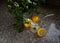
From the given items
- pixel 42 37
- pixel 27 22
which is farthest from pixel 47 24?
pixel 27 22

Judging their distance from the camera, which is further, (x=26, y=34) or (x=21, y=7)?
Result: (x=26, y=34)

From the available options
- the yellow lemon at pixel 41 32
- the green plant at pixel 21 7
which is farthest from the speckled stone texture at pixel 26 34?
the green plant at pixel 21 7

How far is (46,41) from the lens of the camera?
Answer: 3.58 feet

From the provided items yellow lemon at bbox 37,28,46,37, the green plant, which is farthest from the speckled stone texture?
the green plant

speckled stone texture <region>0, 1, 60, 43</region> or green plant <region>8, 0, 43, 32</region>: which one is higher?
green plant <region>8, 0, 43, 32</region>

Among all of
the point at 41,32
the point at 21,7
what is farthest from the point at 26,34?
the point at 21,7

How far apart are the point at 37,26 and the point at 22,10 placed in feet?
0.63

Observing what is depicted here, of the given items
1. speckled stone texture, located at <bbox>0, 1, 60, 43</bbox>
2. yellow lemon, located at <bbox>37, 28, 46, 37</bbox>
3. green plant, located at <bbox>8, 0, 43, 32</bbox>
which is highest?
green plant, located at <bbox>8, 0, 43, 32</bbox>

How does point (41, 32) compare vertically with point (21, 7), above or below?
below

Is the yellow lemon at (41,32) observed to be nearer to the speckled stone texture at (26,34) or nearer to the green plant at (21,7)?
the speckled stone texture at (26,34)

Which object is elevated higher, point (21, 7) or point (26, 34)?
point (21, 7)

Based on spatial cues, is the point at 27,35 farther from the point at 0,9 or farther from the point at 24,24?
the point at 0,9

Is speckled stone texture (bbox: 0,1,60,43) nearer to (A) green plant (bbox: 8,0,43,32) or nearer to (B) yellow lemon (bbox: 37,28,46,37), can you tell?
(B) yellow lemon (bbox: 37,28,46,37)

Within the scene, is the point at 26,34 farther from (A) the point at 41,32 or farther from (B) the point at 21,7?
(B) the point at 21,7
